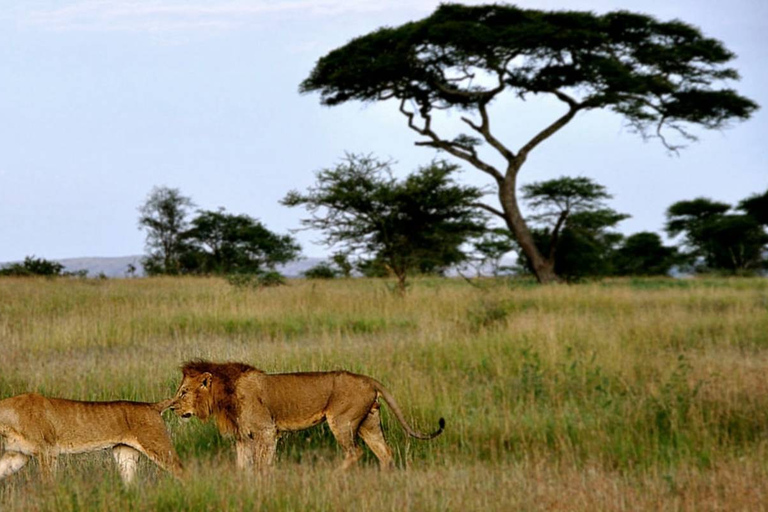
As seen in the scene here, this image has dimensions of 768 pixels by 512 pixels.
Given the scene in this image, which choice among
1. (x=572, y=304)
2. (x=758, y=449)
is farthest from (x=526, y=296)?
(x=758, y=449)

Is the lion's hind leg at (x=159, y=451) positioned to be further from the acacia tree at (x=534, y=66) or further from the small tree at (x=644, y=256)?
the small tree at (x=644, y=256)

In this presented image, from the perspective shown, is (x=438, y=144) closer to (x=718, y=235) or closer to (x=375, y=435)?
(x=718, y=235)

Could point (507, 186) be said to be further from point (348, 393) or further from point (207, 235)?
point (348, 393)

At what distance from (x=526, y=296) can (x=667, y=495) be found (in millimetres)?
13895

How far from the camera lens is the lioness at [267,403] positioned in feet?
17.3

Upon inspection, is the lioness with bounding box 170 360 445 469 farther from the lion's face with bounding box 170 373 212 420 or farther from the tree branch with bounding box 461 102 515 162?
the tree branch with bounding box 461 102 515 162

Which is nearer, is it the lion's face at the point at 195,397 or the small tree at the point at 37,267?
the lion's face at the point at 195,397

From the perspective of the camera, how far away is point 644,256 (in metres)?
41.6

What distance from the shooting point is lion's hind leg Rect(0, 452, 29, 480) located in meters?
4.95

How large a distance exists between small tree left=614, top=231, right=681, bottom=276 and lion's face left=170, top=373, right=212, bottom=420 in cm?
3707

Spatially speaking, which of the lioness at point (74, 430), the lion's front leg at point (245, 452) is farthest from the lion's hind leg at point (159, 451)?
the lion's front leg at point (245, 452)

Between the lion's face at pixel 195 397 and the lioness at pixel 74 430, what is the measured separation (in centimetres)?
18

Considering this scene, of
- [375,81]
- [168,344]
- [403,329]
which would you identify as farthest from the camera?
[375,81]

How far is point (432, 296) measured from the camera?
18.0 metres
